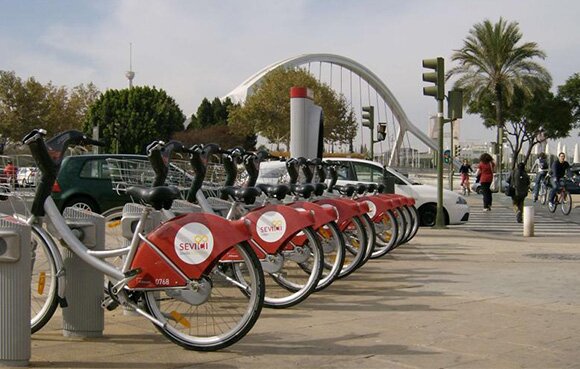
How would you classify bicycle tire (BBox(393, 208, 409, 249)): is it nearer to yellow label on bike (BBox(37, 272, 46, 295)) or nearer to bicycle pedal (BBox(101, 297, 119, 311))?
bicycle pedal (BBox(101, 297, 119, 311))

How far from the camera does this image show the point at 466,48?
44781mm

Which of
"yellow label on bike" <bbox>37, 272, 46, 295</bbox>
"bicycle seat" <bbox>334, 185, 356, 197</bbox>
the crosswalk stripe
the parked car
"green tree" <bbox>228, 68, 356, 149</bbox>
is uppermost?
"green tree" <bbox>228, 68, 356, 149</bbox>

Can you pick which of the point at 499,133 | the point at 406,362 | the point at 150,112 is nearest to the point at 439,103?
the point at 406,362

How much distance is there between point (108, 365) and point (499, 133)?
38199mm

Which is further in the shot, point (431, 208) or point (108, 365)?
point (431, 208)

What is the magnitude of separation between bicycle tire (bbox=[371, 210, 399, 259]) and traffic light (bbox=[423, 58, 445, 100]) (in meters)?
5.94

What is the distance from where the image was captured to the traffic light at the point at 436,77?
53.0ft

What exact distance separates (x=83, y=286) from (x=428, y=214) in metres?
12.7

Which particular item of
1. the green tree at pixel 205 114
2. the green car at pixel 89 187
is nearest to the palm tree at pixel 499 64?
the green car at pixel 89 187

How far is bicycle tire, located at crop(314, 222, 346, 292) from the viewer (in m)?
7.45

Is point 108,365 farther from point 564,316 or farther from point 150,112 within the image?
point 150,112

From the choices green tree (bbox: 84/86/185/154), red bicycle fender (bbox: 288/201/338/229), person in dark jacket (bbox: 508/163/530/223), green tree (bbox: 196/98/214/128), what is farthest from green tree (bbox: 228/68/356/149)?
red bicycle fender (bbox: 288/201/338/229)

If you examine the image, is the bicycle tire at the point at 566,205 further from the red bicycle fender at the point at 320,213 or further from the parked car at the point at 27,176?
the parked car at the point at 27,176

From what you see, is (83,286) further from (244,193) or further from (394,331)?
(394,331)
